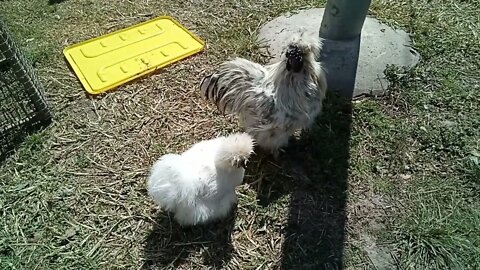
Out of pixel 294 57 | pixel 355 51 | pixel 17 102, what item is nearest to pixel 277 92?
pixel 294 57

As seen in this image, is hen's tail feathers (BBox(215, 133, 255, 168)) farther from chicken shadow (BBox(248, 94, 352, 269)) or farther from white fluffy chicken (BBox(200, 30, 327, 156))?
chicken shadow (BBox(248, 94, 352, 269))

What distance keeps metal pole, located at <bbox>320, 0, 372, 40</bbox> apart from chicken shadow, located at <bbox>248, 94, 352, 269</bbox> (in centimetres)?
55

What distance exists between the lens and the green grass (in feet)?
7.73

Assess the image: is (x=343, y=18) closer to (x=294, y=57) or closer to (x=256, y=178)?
(x=294, y=57)

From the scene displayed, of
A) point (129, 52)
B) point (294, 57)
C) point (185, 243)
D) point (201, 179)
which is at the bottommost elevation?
point (185, 243)

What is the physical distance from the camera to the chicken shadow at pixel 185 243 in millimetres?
2307

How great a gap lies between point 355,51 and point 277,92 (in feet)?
3.74

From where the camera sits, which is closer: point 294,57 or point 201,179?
point 201,179

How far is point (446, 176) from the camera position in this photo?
9.09ft

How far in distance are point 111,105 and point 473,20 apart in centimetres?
327

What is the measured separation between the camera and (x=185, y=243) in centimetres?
237

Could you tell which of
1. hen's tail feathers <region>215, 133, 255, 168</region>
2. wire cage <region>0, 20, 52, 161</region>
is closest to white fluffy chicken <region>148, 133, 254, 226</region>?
hen's tail feathers <region>215, 133, 255, 168</region>

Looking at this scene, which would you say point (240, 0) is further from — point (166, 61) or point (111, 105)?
point (111, 105)

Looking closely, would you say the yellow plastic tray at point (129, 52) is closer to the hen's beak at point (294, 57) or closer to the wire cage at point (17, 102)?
the wire cage at point (17, 102)
